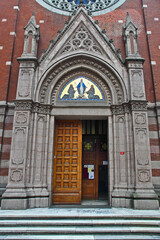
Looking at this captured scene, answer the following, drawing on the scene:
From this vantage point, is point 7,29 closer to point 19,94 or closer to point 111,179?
point 19,94

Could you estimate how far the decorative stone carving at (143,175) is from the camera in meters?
8.44

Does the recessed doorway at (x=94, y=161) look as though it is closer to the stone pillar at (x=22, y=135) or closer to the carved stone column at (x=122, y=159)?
the carved stone column at (x=122, y=159)

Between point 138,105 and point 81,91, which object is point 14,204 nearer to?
point 81,91

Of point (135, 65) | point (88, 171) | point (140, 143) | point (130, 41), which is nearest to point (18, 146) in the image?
point (88, 171)

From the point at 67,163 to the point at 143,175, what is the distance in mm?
3823

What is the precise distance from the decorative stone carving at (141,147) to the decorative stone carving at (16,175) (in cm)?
535

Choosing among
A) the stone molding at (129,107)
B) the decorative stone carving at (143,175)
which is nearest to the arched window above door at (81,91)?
the stone molding at (129,107)

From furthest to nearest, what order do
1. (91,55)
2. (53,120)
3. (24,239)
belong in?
(91,55), (53,120), (24,239)

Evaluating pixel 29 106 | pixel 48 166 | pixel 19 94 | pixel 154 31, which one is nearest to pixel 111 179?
pixel 48 166

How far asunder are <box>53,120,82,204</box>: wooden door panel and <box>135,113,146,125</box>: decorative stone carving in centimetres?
312

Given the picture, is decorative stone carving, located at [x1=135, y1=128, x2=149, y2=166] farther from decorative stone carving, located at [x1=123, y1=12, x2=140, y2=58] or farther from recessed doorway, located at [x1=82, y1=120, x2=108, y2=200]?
decorative stone carving, located at [x1=123, y1=12, x2=140, y2=58]

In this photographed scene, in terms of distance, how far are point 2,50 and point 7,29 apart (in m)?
1.58

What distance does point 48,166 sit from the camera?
30.5 feet

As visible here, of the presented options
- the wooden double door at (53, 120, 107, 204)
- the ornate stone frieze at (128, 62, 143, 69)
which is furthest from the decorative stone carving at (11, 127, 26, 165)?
the ornate stone frieze at (128, 62, 143, 69)
